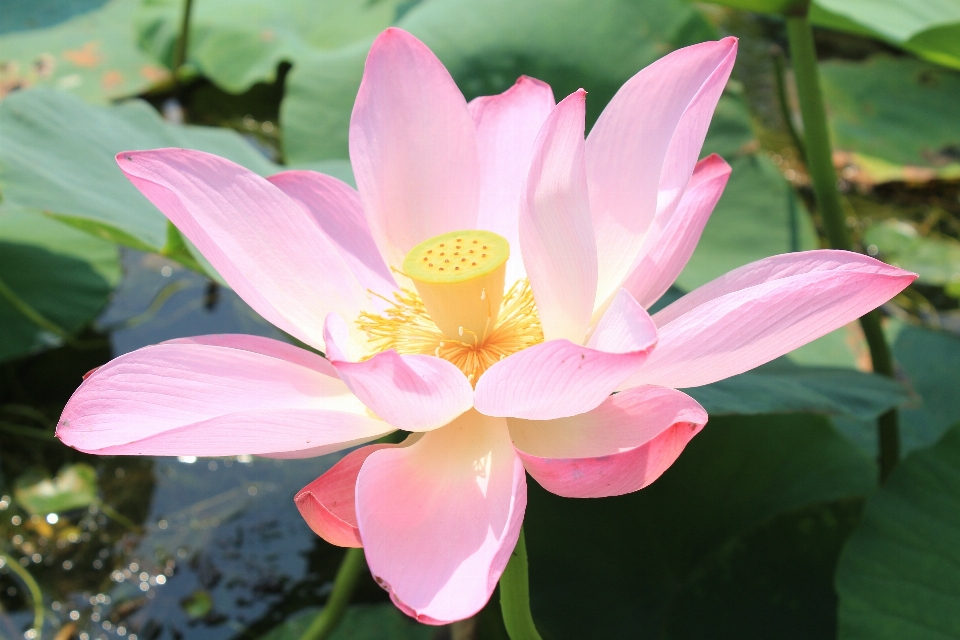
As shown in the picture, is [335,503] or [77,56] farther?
[77,56]

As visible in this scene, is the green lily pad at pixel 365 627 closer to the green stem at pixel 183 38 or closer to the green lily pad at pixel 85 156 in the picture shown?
the green lily pad at pixel 85 156

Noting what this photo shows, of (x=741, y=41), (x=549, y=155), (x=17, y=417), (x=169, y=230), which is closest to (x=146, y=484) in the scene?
(x=17, y=417)

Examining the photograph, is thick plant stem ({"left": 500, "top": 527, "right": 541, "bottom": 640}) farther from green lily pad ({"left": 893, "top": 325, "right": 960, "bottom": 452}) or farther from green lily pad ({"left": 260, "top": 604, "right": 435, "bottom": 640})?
green lily pad ({"left": 893, "top": 325, "right": 960, "bottom": 452})

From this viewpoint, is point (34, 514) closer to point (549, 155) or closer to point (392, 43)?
point (392, 43)

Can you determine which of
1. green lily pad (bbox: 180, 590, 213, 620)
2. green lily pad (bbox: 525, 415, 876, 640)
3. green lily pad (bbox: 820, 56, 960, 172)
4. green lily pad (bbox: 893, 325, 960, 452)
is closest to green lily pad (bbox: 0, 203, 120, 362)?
green lily pad (bbox: 180, 590, 213, 620)

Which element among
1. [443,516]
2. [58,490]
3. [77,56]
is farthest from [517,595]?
[77,56]

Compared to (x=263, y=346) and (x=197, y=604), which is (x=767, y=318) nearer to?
(x=263, y=346)
